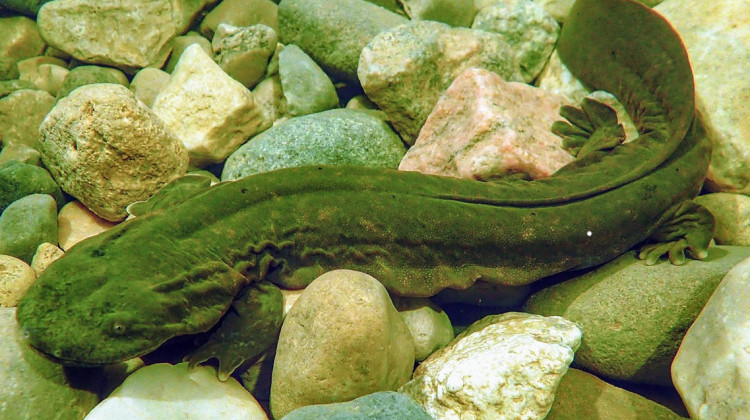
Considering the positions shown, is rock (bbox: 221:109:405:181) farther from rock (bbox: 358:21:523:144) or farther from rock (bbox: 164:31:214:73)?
rock (bbox: 164:31:214:73)

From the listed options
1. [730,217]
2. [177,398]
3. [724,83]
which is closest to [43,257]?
[177,398]

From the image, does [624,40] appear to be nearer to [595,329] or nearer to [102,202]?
[595,329]

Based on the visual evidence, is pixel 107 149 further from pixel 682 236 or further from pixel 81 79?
pixel 682 236

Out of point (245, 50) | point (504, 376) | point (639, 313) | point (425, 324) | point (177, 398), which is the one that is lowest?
point (425, 324)

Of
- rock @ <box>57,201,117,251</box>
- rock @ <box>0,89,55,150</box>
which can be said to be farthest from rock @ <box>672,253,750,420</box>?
rock @ <box>0,89,55,150</box>

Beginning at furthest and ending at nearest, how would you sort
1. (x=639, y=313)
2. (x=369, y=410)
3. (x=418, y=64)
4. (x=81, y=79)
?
(x=81, y=79), (x=418, y=64), (x=639, y=313), (x=369, y=410)

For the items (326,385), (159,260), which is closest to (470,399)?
(326,385)
